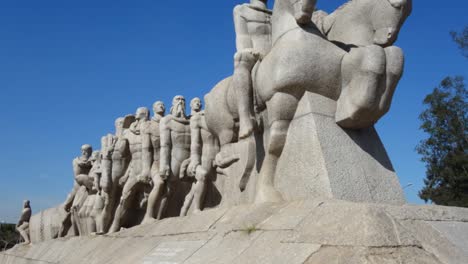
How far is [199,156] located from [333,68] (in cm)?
341

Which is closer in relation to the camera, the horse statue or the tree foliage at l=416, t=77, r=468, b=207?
the horse statue

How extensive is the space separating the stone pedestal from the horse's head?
0.97 meters

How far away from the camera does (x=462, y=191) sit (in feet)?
82.5

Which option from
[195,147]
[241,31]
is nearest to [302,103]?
[241,31]

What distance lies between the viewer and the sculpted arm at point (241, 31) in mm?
6809

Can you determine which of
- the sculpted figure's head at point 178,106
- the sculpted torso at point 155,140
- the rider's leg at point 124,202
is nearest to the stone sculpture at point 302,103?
the sculpted figure's head at point 178,106

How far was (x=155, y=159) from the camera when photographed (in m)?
9.39

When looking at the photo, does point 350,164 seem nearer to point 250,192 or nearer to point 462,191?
point 250,192

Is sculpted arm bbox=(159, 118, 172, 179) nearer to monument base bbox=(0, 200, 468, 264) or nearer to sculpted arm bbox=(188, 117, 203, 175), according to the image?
sculpted arm bbox=(188, 117, 203, 175)

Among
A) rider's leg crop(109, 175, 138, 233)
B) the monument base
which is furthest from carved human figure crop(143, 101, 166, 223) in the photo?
the monument base

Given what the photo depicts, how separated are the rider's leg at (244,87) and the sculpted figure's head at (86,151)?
8860 millimetres

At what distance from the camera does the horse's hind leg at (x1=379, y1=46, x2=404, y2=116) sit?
5.28 m

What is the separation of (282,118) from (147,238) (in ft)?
9.03

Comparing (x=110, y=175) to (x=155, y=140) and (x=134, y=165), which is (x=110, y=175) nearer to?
(x=134, y=165)
